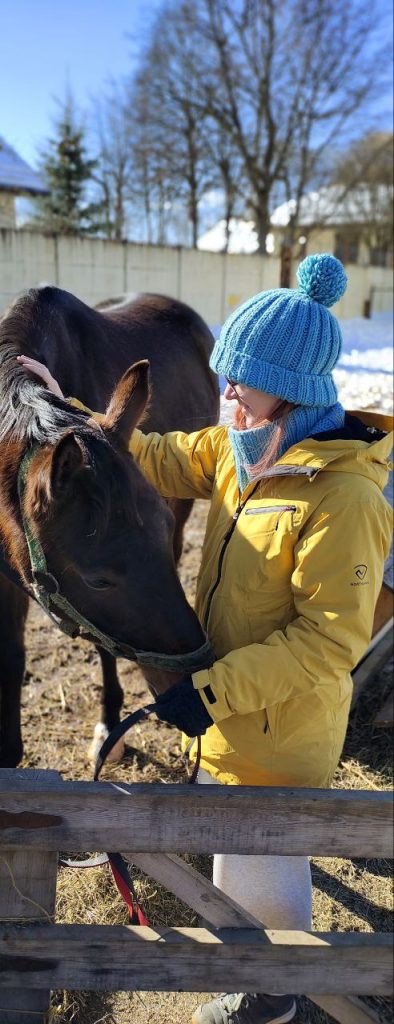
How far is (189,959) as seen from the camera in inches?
61.5

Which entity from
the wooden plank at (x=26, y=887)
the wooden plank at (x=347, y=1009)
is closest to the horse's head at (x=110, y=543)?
the wooden plank at (x=26, y=887)

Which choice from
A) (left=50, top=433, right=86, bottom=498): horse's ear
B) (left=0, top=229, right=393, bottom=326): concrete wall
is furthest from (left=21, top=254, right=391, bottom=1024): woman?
(left=0, top=229, right=393, bottom=326): concrete wall

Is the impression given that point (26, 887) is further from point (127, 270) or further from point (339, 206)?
point (339, 206)

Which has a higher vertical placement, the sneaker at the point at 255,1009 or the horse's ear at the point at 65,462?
the horse's ear at the point at 65,462

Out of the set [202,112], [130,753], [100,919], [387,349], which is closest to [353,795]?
[100,919]

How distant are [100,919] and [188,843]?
1241 mm

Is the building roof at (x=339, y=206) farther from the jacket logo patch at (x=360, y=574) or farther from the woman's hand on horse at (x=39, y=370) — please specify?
the jacket logo patch at (x=360, y=574)

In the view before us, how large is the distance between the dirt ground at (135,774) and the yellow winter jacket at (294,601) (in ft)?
2.32

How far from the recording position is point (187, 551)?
18.6ft

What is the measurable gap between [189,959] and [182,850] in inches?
10.8

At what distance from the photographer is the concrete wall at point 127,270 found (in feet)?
40.9

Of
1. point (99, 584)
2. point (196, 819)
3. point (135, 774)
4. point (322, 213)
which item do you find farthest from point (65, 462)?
point (322, 213)

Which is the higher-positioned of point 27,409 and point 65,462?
point 27,409

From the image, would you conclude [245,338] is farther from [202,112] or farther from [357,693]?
[202,112]
